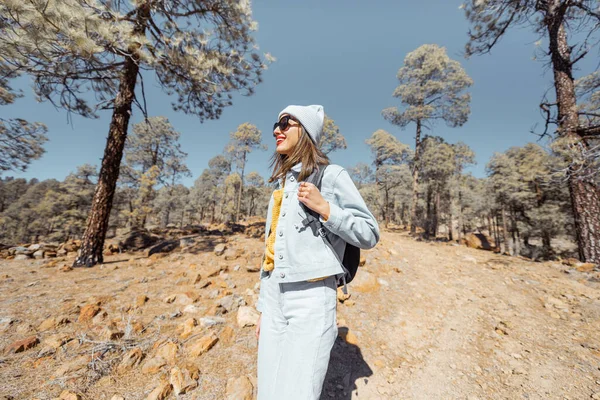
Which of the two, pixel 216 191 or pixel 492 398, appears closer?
pixel 492 398

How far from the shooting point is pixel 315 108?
1.63 meters

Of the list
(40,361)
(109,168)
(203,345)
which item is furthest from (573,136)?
(109,168)

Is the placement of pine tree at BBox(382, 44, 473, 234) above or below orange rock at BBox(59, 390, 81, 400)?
above

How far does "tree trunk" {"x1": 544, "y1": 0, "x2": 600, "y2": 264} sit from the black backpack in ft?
20.7

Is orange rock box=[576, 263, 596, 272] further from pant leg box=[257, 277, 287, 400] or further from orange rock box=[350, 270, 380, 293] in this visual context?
pant leg box=[257, 277, 287, 400]

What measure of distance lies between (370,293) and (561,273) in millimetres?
4972

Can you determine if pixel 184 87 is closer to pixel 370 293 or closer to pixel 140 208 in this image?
pixel 370 293

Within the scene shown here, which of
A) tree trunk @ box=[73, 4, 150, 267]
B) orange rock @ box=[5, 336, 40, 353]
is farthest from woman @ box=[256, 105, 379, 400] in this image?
tree trunk @ box=[73, 4, 150, 267]

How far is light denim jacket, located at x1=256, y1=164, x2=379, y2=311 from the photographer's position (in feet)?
3.76

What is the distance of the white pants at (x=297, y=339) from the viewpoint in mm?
1108

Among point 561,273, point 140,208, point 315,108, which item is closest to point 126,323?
point 315,108

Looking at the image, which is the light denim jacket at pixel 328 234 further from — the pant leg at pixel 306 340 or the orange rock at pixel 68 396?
the orange rock at pixel 68 396

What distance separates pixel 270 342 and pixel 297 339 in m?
0.28

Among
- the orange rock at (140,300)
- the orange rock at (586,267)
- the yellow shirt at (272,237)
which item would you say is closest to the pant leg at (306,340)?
the yellow shirt at (272,237)
